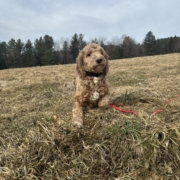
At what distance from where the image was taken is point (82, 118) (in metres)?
3.91

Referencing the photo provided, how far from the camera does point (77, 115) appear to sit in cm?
389

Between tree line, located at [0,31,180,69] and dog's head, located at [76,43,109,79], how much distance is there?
52.0 metres

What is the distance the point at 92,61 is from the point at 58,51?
64424mm

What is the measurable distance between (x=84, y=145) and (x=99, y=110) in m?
1.08

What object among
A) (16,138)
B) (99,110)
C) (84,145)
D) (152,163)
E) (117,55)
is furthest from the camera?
(117,55)

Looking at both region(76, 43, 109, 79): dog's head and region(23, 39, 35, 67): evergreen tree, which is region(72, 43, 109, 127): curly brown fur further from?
region(23, 39, 35, 67): evergreen tree

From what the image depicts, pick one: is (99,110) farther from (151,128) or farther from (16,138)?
(16,138)

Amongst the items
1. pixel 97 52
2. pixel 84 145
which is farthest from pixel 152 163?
pixel 97 52

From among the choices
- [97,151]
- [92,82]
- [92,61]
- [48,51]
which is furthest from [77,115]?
[48,51]

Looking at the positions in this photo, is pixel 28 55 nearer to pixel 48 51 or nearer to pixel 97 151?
pixel 48 51

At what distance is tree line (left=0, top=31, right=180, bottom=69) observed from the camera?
56656 millimetres

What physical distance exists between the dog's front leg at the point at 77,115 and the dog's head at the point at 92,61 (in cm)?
58

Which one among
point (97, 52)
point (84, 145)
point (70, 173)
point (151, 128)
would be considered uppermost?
point (97, 52)

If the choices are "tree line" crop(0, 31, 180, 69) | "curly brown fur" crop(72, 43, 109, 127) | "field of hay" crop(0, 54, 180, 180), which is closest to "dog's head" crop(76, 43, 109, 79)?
"curly brown fur" crop(72, 43, 109, 127)
